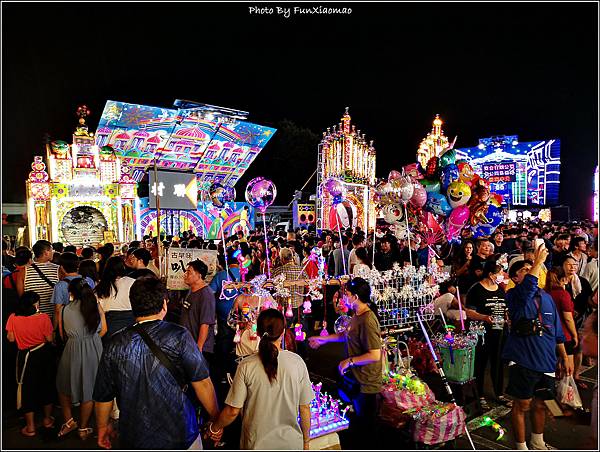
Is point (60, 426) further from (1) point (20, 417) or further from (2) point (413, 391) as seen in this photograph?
(2) point (413, 391)

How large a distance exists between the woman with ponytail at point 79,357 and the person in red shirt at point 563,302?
15.4 ft

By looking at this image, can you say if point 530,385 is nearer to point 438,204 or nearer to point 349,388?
point 349,388

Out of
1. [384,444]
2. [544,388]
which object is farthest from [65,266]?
[544,388]

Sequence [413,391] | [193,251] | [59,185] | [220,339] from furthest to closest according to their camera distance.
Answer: [59,185], [193,251], [220,339], [413,391]

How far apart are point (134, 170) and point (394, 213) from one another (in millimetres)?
17399

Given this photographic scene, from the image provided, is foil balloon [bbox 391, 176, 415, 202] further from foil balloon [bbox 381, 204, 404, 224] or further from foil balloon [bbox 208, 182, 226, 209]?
foil balloon [bbox 208, 182, 226, 209]

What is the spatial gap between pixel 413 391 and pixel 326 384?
1.63 m

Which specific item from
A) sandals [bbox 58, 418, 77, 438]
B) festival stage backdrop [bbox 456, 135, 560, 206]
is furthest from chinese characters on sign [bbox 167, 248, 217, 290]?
festival stage backdrop [bbox 456, 135, 560, 206]

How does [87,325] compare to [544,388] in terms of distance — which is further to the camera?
[87,325]

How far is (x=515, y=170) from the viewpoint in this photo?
3148 centimetres

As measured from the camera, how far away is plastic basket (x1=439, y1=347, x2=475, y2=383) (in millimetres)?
4496

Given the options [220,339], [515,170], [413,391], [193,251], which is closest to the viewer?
[413,391]

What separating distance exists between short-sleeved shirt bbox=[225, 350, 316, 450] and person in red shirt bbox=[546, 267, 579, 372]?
3146 millimetres

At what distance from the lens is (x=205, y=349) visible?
4.21 meters
